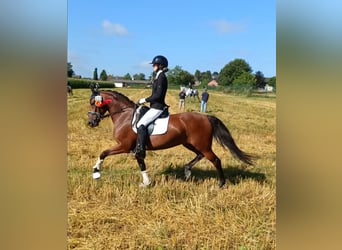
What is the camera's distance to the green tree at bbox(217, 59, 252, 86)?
142 centimetres

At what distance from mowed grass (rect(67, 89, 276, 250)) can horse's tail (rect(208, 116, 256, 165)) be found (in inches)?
1.1

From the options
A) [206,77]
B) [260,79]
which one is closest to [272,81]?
[260,79]

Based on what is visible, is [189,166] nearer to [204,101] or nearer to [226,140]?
[226,140]

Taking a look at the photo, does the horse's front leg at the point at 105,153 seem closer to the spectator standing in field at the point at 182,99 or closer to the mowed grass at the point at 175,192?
the mowed grass at the point at 175,192

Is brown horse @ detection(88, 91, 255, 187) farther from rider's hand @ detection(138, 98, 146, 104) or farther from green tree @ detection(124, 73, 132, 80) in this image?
green tree @ detection(124, 73, 132, 80)

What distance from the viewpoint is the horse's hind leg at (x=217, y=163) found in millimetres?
1735

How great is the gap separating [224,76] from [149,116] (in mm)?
478

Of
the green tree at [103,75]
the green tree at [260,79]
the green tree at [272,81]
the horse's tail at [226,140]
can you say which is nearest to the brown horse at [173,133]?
the horse's tail at [226,140]

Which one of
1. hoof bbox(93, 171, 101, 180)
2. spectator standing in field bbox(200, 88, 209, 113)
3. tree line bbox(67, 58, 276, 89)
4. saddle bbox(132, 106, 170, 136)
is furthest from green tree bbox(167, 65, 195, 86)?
hoof bbox(93, 171, 101, 180)

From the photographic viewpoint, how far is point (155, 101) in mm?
1710

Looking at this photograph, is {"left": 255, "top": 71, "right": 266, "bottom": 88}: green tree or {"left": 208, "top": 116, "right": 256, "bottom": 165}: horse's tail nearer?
{"left": 255, "top": 71, "right": 266, "bottom": 88}: green tree
